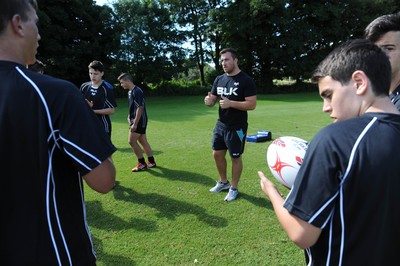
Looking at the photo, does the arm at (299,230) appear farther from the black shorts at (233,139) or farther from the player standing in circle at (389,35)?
the black shorts at (233,139)

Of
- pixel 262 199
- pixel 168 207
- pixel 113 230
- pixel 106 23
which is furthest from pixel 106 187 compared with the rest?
pixel 106 23

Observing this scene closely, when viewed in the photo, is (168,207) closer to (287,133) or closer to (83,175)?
(83,175)

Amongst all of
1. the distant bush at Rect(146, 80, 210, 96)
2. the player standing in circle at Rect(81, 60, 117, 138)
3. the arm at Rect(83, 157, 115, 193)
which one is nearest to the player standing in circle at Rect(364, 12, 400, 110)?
the arm at Rect(83, 157, 115, 193)

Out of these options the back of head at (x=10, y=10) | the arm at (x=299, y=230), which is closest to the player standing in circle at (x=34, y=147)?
the back of head at (x=10, y=10)

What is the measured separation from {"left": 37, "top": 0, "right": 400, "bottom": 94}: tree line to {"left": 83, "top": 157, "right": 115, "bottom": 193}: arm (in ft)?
105

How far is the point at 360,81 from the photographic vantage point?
146 centimetres

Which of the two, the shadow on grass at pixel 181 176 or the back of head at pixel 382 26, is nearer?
the back of head at pixel 382 26

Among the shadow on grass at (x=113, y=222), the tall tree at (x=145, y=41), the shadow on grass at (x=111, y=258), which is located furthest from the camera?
the tall tree at (x=145, y=41)

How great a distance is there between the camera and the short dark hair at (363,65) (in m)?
1.46

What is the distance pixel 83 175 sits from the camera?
1615 millimetres

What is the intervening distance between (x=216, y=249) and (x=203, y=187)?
2201 millimetres

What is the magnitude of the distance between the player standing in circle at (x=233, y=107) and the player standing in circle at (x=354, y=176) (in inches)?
145

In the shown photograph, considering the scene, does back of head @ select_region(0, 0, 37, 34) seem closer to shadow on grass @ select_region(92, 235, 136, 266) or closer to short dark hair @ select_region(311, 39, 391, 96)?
short dark hair @ select_region(311, 39, 391, 96)

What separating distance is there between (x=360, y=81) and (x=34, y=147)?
63.4 inches
